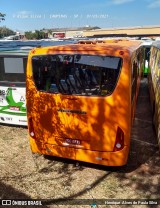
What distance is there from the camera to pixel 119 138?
5.16 metres

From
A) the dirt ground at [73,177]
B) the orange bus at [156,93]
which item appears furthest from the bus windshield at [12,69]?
the orange bus at [156,93]

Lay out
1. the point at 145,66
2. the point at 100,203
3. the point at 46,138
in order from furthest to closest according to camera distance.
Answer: the point at 145,66
the point at 46,138
the point at 100,203

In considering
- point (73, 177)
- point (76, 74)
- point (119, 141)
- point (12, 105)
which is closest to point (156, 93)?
point (119, 141)

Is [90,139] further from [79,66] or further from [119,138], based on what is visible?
[79,66]

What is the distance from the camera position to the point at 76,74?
534 centimetres

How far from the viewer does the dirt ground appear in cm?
498

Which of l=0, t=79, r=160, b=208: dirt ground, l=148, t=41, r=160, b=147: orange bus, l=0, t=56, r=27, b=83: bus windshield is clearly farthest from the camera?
l=0, t=56, r=27, b=83: bus windshield

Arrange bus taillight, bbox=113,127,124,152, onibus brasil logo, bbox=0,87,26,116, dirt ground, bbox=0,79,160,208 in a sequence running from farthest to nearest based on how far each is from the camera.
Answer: onibus brasil logo, bbox=0,87,26,116 < bus taillight, bbox=113,127,124,152 < dirt ground, bbox=0,79,160,208

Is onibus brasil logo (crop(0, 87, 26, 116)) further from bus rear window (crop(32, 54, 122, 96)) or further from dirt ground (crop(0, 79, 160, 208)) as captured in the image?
bus rear window (crop(32, 54, 122, 96))

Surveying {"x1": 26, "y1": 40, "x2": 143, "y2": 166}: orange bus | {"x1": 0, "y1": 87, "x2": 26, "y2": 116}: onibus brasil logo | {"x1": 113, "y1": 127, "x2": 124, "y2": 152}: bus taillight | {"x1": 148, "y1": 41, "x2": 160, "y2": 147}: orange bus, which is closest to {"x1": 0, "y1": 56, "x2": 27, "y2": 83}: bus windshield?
{"x1": 0, "y1": 87, "x2": 26, "y2": 116}: onibus brasil logo

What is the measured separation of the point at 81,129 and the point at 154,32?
6514cm

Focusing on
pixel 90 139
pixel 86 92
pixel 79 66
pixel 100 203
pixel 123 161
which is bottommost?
pixel 100 203

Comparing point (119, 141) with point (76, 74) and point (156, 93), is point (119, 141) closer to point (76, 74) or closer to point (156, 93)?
point (76, 74)

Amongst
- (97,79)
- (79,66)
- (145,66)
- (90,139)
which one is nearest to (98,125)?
(90,139)
